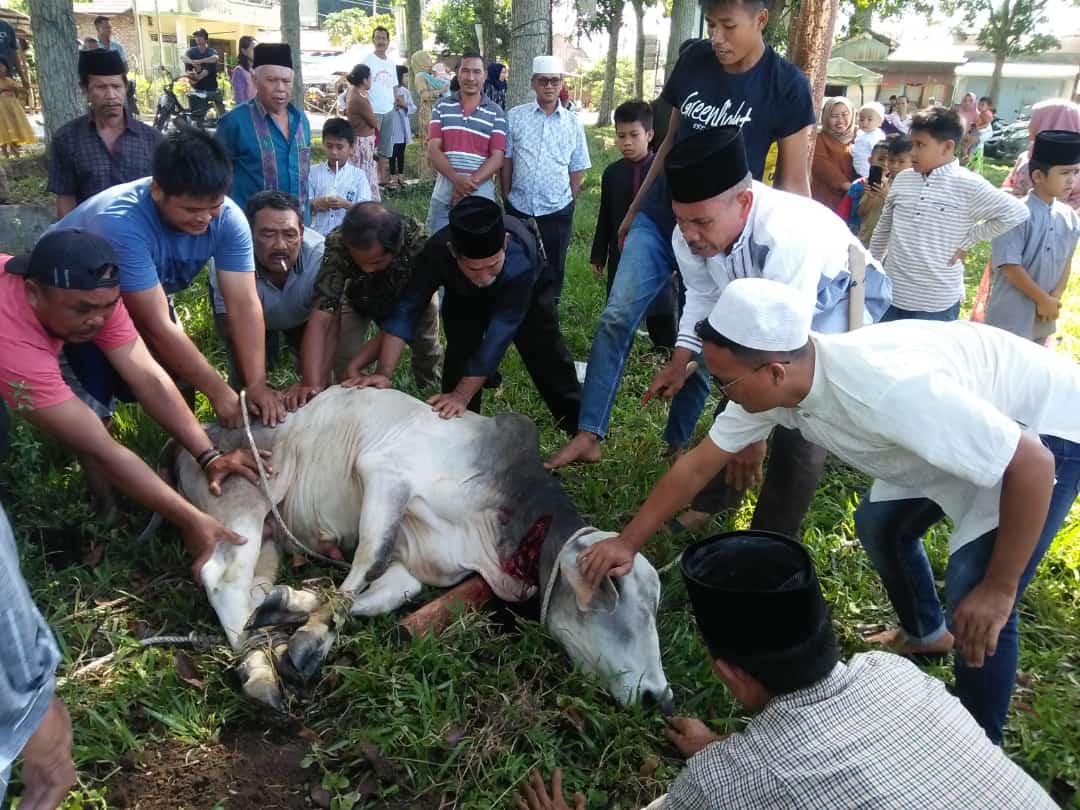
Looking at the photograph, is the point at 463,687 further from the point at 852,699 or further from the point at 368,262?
the point at 368,262

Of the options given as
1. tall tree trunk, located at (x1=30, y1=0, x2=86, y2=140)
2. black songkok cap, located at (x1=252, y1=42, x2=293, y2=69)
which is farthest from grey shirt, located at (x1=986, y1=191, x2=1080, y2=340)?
tall tree trunk, located at (x1=30, y1=0, x2=86, y2=140)

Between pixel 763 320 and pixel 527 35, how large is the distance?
6.34 meters

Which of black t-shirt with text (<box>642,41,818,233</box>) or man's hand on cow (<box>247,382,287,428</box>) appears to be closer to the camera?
black t-shirt with text (<box>642,41,818,233</box>)

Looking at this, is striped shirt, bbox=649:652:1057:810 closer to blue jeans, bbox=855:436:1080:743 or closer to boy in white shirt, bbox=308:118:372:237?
blue jeans, bbox=855:436:1080:743

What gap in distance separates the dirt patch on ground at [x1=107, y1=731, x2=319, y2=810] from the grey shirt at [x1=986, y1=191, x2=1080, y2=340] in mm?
4827

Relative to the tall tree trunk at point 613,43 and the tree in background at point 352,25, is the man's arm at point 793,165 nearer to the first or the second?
the tall tree trunk at point 613,43

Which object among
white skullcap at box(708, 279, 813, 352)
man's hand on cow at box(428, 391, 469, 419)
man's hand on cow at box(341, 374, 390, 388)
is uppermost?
white skullcap at box(708, 279, 813, 352)

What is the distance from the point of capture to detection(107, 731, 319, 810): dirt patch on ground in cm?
270

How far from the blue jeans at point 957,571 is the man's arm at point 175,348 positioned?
2887 mm

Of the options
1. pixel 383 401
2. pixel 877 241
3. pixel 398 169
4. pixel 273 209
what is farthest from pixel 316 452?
pixel 398 169

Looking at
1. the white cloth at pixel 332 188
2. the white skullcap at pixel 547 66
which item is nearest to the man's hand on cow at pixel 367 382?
the white cloth at pixel 332 188

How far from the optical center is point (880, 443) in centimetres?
250

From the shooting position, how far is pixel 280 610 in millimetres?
3379

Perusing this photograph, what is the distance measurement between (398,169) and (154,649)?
12142 mm
